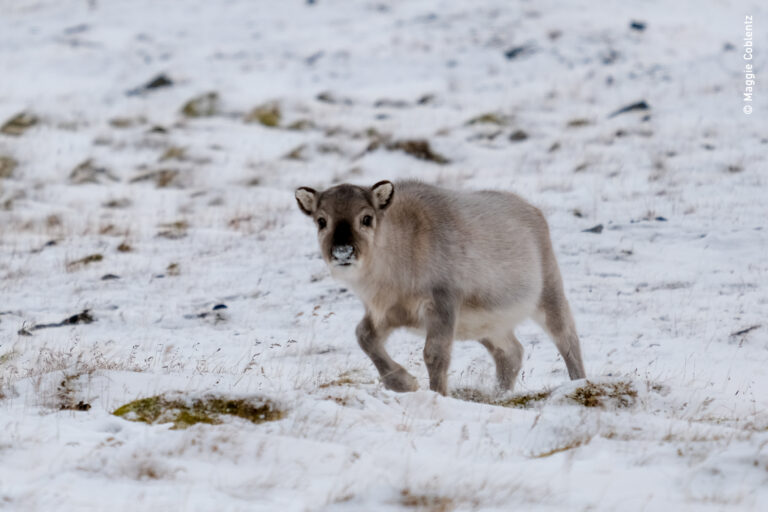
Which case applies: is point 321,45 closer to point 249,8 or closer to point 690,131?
point 249,8

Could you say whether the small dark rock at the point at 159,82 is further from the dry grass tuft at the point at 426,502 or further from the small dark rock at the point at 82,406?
the dry grass tuft at the point at 426,502

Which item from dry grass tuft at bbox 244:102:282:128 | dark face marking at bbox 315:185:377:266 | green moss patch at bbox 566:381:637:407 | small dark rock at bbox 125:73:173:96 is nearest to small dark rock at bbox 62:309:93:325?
dark face marking at bbox 315:185:377:266

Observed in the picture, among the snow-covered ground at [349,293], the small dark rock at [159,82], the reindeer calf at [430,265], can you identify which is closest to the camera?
the snow-covered ground at [349,293]

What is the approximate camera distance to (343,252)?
299 inches

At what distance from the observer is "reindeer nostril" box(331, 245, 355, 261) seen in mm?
7602

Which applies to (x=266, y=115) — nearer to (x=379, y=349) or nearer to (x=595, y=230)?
(x=595, y=230)

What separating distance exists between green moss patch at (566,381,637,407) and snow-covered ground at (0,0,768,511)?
86 millimetres

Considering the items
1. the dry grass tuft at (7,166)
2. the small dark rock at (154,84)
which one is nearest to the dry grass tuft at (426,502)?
the dry grass tuft at (7,166)

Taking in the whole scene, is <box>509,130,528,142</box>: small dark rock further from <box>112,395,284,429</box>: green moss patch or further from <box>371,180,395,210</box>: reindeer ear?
<box>112,395,284,429</box>: green moss patch

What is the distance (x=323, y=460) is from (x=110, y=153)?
21838 millimetres

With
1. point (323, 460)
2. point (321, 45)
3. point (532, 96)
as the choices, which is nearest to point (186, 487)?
point (323, 460)

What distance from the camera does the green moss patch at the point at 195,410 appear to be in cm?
604

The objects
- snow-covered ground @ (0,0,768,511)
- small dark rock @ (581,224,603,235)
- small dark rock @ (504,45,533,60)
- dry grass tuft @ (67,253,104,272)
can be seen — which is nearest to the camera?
snow-covered ground @ (0,0,768,511)

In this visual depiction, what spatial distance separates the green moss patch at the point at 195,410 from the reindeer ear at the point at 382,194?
2.53 m
